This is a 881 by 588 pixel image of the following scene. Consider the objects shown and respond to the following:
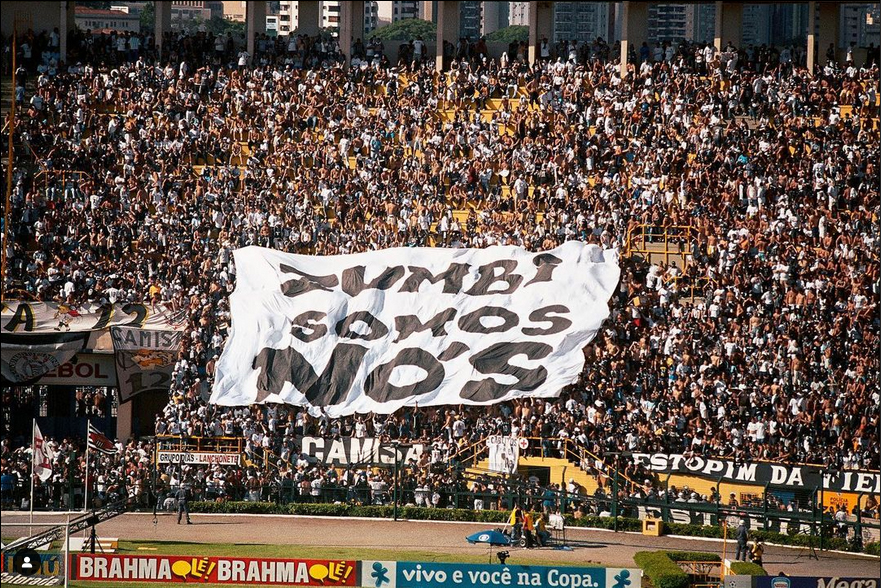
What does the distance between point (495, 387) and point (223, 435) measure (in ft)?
28.6

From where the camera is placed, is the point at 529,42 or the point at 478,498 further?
the point at 529,42

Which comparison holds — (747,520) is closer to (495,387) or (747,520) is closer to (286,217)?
(495,387)

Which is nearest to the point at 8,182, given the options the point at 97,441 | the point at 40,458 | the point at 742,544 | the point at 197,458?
the point at 197,458

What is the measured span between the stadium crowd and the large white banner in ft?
2.93

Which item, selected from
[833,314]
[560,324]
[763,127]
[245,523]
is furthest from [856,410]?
[245,523]

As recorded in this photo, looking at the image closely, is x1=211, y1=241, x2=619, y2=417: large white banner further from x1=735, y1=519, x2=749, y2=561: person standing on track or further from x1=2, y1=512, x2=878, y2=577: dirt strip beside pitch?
x1=735, y1=519, x2=749, y2=561: person standing on track

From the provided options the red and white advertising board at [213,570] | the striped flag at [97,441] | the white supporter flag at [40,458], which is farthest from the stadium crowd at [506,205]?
the red and white advertising board at [213,570]

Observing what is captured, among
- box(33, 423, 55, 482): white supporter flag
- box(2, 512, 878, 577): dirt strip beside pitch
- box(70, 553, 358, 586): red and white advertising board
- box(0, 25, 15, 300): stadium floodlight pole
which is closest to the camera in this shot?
box(70, 553, 358, 586): red and white advertising board

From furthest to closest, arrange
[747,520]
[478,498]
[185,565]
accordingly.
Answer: [478,498] → [747,520] → [185,565]

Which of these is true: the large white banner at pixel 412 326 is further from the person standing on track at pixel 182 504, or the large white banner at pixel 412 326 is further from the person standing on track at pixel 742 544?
the person standing on track at pixel 742 544

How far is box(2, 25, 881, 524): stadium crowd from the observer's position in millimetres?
43688

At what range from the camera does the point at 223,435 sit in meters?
46.0

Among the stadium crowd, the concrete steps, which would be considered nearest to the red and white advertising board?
the stadium crowd

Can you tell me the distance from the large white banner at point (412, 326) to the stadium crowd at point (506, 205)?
89 centimetres
